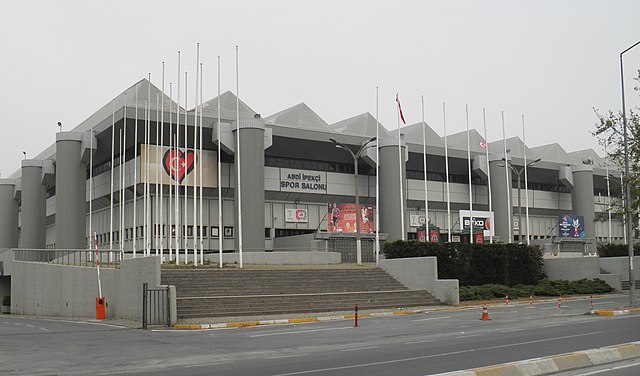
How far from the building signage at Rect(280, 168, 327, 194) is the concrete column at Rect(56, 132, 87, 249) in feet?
57.8

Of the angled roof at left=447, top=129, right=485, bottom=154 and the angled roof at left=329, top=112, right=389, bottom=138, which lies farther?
the angled roof at left=447, top=129, right=485, bottom=154

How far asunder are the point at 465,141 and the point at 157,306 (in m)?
54.8

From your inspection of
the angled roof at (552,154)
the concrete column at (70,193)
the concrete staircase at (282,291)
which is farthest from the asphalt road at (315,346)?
the angled roof at (552,154)

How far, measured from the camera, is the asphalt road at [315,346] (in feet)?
43.6

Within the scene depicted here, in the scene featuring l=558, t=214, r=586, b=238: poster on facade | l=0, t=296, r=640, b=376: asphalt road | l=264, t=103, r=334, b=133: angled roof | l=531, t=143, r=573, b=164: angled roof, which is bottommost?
l=0, t=296, r=640, b=376: asphalt road

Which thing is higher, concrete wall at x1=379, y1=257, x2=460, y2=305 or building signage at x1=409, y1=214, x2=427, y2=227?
building signage at x1=409, y1=214, x2=427, y2=227

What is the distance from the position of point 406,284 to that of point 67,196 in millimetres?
31127

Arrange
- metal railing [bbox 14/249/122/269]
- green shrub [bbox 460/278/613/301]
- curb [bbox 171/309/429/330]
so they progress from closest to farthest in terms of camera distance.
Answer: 1. curb [bbox 171/309/429/330]
2. green shrub [bbox 460/278/613/301]
3. metal railing [bbox 14/249/122/269]

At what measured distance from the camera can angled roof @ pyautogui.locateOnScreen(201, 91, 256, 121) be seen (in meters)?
58.4

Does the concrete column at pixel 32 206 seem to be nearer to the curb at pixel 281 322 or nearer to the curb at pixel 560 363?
the curb at pixel 281 322

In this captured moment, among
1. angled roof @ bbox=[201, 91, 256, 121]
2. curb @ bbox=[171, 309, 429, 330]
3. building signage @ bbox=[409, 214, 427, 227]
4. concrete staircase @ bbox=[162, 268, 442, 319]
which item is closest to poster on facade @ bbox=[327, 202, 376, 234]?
angled roof @ bbox=[201, 91, 256, 121]

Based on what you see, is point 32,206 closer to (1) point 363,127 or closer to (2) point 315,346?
(1) point 363,127

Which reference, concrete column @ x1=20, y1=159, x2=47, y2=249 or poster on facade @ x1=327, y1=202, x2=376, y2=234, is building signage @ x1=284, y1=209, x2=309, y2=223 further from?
concrete column @ x1=20, y1=159, x2=47, y2=249

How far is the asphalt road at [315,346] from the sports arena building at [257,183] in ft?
77.9
